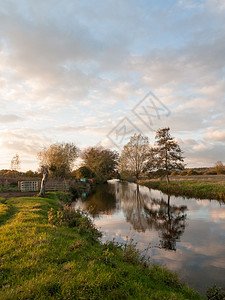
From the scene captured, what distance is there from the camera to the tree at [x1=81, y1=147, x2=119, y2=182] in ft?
166

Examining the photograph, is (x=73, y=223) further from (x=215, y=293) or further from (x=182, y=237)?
(x=215, y=293)

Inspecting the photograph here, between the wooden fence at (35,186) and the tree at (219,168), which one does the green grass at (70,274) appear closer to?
the wooden fence at (35,186)

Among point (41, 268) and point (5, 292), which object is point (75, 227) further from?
point (5, 292)

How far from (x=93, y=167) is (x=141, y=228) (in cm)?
4069

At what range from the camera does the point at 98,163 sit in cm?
5081

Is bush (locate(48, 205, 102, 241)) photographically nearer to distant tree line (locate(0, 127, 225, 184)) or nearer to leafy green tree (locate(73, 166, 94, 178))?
distant tree line (locate(0, 127, 225, 184))

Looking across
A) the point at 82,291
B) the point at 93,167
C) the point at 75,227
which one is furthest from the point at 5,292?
the point at 93,167

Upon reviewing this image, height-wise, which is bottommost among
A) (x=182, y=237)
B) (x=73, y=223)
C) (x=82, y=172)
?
(x=182, y=237)

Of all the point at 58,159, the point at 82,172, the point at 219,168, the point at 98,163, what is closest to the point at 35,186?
the point at 58,159

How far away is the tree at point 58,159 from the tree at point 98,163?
29.3 feet

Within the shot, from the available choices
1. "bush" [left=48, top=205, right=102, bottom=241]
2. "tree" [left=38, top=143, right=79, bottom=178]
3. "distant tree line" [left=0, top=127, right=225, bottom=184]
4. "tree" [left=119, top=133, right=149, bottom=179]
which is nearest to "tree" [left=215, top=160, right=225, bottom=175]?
"distant tree line" [left=0, top=127, right=225, bottom=184]

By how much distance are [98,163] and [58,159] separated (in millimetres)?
13662

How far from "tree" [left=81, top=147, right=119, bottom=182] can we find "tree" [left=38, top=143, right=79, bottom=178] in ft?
29.3

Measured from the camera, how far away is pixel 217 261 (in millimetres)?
6734
